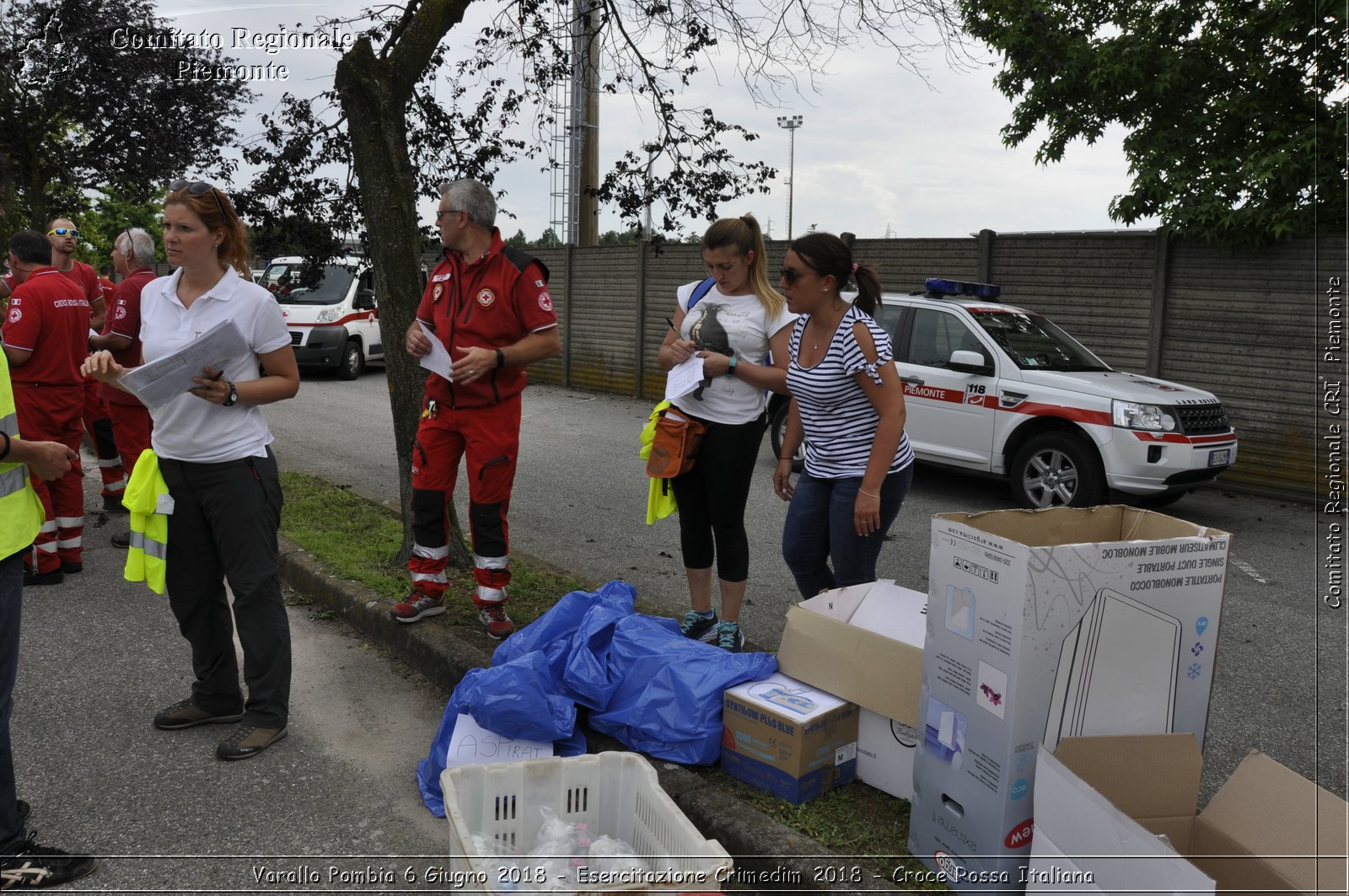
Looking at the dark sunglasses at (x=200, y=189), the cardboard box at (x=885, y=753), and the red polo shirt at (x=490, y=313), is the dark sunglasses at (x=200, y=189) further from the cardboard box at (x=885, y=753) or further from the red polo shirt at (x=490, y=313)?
the cardboard box at (x=885, y=753)

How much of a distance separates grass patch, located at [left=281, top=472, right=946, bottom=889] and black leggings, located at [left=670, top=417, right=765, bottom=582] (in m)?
0.63

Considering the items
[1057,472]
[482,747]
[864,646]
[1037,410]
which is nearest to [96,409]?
[482,747]

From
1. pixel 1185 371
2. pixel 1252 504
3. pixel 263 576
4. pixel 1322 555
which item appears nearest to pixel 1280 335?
pixel 1185 371

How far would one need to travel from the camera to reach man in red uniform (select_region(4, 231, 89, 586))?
5809 mm

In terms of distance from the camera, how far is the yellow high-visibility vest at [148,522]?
12.1 ft

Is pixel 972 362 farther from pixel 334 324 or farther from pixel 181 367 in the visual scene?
pixel 334 324

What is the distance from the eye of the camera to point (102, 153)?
1791 centimetres

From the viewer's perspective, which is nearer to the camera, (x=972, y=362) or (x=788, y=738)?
(x=788, y=738)

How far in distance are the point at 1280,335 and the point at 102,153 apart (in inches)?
744

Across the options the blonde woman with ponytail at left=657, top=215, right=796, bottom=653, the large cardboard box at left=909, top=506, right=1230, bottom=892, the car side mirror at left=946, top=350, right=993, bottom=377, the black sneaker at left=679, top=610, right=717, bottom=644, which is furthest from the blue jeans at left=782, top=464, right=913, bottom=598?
the car side mirror at left=946, top=350, right=993, bottom=377

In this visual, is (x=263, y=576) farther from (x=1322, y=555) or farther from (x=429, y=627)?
(x=1322, y=555)

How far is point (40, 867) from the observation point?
115 inches

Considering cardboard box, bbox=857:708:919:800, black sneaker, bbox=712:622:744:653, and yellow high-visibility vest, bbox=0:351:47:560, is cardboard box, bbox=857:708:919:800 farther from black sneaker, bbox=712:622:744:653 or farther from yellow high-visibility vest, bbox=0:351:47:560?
yellow high-visibility vest, bbox=0:351:47:560

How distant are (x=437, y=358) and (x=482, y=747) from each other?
1.72m
